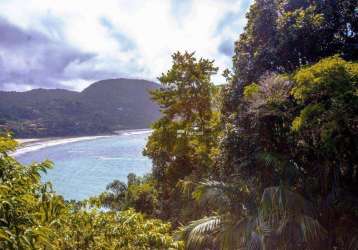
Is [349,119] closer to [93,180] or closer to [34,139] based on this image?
[93,180]

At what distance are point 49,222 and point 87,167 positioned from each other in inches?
2624

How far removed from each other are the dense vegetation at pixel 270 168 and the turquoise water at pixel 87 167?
27.9 m

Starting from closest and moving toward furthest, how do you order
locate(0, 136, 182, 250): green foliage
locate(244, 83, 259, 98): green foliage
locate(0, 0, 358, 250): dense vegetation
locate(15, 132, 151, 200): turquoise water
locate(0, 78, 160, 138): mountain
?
locate(0, 136, 182, 250): green foliage
locate(0, 0, 358, 250): dense vegetation
locate(244, 83, 259, 98): green foliage
locate(15, 132, 151, 200): turquoise water
locate(0, 78, 160, 138): mountain

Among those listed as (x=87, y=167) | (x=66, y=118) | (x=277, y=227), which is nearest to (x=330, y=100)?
(x=277, y=227)

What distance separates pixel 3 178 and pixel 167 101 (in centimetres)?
1351

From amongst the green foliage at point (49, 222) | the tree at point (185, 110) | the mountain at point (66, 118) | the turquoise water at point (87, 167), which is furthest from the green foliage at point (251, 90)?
the mountain at point (66, 118)

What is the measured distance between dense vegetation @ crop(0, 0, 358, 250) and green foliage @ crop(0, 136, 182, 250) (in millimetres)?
12

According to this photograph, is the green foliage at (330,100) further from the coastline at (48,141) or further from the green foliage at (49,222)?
the coastline at (48,141)

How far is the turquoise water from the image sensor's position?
163 ft

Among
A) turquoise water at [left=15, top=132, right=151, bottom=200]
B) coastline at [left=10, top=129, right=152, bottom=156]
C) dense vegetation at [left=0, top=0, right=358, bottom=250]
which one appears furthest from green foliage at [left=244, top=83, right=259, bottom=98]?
coastline at [left=10, top=129, right=152, bottom=156]

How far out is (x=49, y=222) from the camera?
3953 mm

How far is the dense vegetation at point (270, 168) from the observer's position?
154 inches

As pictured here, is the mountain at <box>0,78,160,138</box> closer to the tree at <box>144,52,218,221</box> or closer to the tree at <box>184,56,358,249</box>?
the tree at <box>144,52,218,221</box>

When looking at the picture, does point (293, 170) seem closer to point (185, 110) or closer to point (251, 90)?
point (251, 90)
